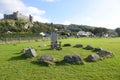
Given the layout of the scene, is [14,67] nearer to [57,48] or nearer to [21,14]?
[57,48]

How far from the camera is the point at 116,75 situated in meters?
15.8

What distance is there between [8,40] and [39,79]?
48.5 meters

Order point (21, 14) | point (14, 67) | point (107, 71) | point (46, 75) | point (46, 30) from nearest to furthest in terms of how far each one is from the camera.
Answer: point (46, 75) < point (107, 71) < point (14, 67) < point (46, 30) < point (21, 14)

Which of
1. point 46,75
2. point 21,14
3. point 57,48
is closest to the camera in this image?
point 46,75

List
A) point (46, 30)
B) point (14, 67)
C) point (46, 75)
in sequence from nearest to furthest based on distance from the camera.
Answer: point (46, 75)
point (14, 67)
point (46, 30)

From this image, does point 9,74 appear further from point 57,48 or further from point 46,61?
point 57,48

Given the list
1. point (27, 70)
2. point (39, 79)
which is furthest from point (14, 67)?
point (39, 79)

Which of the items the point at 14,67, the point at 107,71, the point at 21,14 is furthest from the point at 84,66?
the point at 21,14

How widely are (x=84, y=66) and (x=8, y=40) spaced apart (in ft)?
151

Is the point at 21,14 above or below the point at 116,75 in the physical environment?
above

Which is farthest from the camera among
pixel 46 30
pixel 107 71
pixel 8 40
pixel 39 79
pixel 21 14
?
pixel 21 14

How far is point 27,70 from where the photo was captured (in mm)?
16969

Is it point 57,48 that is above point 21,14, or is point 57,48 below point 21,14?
below

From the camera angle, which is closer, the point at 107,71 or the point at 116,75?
the point at 116,75
